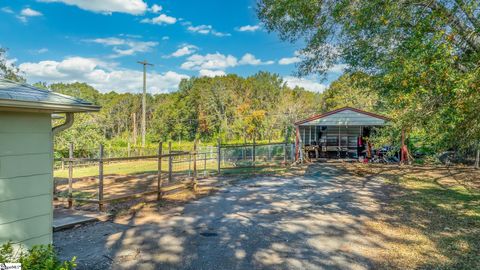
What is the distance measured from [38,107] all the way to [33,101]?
0.35ft

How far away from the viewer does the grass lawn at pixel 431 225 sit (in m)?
4.23

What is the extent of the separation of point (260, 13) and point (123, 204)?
6.38 meters

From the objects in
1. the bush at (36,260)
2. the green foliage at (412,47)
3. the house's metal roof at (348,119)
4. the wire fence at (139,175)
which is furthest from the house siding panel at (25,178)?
the house's metal roof at (348,119)

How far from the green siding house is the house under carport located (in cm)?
1475

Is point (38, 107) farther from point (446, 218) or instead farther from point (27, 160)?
point (446, 218)

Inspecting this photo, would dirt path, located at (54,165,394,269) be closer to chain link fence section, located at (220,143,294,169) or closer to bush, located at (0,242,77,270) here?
bush, located at (0,242,77,270)

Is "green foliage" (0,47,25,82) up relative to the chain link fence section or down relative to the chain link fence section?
up

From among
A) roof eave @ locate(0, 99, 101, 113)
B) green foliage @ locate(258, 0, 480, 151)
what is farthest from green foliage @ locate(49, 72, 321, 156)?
roof eave @ locate(0, 99, 101, 113)

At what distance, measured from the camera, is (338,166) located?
15820mm

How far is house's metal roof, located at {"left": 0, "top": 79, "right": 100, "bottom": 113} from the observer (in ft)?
10.2

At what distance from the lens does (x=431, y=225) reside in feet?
19.2

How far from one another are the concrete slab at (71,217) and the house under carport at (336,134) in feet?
41.1

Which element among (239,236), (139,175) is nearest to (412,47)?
(239,236)

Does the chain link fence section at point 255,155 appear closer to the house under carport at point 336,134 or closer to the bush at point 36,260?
the house under carport at point 336,134
